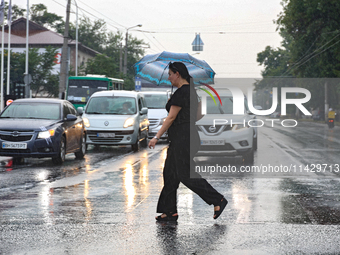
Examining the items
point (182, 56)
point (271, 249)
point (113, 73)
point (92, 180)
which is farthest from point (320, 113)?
point (271, 249)

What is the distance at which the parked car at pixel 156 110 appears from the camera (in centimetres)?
2258

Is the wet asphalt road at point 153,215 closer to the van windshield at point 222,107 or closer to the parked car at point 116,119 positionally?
the van windshield at point 222,107

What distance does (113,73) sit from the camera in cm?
4938

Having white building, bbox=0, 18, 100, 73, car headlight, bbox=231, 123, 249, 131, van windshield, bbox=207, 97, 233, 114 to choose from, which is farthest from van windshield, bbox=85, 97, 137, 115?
white building, bbox=0, 18, 100, 73

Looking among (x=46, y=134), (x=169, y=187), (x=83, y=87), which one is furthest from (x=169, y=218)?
(x=83, y=87)

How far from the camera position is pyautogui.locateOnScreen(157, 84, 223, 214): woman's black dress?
6.18 meters

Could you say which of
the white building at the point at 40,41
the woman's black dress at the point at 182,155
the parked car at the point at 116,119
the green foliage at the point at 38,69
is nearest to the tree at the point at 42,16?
the white building at the point at 40,41

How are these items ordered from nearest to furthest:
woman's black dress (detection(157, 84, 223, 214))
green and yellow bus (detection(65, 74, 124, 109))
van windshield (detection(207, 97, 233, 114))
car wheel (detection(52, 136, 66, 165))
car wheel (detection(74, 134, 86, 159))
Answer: woman's black dress (detection(157, 84, 223, 214)) < car wheel (detection(52, 136, 66, 165)) < van windshield (detection(207, 97, 233, 114)) < car wheel (detection(74, 134, 86, 159)) < green and yellow bus (detection(65, 74, 124, 109))

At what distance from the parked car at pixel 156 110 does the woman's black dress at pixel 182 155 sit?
51.3 feet

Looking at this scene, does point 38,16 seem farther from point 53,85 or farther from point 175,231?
point 175,231

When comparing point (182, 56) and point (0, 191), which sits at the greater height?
point (182, 56)

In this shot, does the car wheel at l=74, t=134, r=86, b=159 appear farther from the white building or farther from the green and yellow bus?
the white building

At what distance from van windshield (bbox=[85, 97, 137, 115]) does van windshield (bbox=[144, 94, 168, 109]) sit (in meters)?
4.59

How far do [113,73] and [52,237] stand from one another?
146 feet
